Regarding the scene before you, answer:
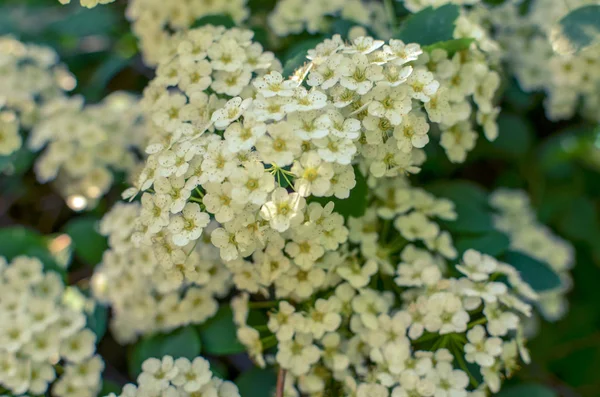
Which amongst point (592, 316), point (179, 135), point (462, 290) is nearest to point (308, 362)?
point (462, 290)

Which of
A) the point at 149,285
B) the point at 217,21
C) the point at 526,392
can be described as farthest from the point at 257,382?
the point at 217,21

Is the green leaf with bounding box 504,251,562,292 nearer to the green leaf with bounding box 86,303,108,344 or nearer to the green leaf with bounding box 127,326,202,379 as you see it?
the green leaf with bounding box 127,326,202,379

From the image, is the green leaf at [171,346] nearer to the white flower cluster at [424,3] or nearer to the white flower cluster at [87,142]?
the white flower cluster at [87,142]

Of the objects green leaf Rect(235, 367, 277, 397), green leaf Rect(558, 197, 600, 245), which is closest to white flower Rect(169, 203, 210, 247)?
green leaf Rect(235, 367, 277, 397)

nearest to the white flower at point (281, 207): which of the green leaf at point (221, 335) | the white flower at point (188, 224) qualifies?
the white flower at point (188, 224)

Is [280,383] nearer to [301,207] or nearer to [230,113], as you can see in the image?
[301,207]

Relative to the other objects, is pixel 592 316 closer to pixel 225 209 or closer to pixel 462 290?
pixel 462 290
